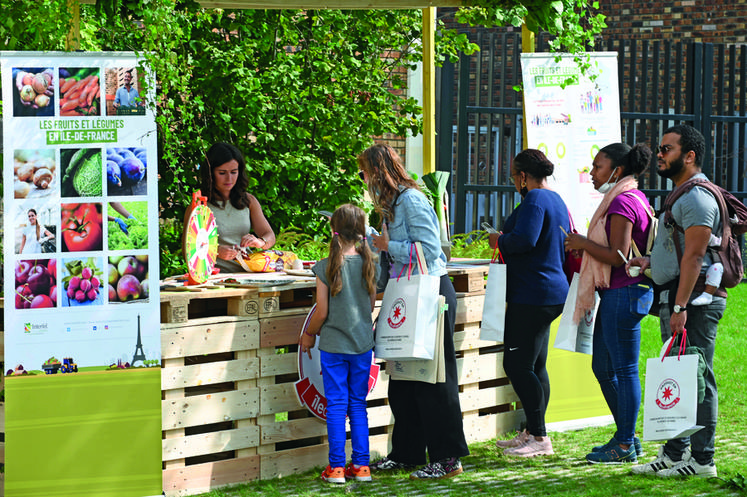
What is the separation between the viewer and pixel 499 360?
19.1 feet

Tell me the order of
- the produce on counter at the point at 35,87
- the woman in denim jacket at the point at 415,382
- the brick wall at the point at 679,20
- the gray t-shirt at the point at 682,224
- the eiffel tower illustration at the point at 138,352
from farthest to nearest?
the brick wall at the point at 679,20 < the woman in denim jacket at the point at 415,382 < the gray t-shirt at the point at 682,224 < the eiffel tower illustration at the point at 138,352 < the produce on counter at the point at 35,87

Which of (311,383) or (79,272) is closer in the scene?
(79,272)

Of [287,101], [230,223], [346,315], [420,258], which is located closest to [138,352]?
[346,315]

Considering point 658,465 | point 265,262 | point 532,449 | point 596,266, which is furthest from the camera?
point 265,262

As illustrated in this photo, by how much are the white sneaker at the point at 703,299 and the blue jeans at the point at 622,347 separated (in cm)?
40

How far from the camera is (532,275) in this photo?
17.2 ft

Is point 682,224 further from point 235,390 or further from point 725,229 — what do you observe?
point 235,390

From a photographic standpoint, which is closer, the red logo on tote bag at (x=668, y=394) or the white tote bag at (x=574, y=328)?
the red logo on tote bag at (x=668, y=394)

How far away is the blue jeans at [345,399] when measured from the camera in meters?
4.72

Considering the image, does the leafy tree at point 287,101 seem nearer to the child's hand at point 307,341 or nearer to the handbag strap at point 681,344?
the child's hand at point 307,341

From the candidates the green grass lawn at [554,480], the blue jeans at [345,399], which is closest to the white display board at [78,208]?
the blue jeans at [345,399]

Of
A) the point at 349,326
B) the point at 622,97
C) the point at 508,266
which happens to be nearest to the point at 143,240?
the point at 349,326

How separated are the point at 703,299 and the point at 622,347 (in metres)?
0.59

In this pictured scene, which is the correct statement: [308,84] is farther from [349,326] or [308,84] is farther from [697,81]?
[697,81]
